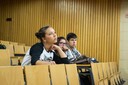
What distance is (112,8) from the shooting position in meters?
7.01

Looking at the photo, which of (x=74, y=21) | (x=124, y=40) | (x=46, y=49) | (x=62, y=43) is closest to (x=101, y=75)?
(x=62, y=43)

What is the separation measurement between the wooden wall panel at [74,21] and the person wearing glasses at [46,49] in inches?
163

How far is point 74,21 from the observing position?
7.23m

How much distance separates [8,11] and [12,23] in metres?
0.38

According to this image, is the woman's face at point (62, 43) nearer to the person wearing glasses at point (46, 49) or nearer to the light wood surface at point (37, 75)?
the person wearing glasses at point (46, 49)

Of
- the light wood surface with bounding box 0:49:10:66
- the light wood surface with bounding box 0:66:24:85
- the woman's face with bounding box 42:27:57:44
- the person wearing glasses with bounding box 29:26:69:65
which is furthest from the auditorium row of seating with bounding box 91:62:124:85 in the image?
the light wood surface with bounding box 0:66:24:85

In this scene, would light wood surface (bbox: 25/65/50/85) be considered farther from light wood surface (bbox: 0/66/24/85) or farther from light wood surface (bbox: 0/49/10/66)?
light wood surface (bbox: 0/49/10/66)

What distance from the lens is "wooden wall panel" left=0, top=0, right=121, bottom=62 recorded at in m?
6.99

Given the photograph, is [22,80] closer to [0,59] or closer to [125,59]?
[0,59]

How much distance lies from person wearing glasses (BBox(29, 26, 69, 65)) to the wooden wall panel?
4146mm

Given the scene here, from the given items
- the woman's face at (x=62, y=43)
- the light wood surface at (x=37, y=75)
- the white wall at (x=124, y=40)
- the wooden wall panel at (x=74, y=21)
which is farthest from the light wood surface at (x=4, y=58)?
the white wall at (x=124, y=40)

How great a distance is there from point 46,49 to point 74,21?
4481 millimetres

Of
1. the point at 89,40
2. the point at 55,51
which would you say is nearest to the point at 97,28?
the point at 89,40

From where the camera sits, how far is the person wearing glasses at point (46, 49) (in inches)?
104
